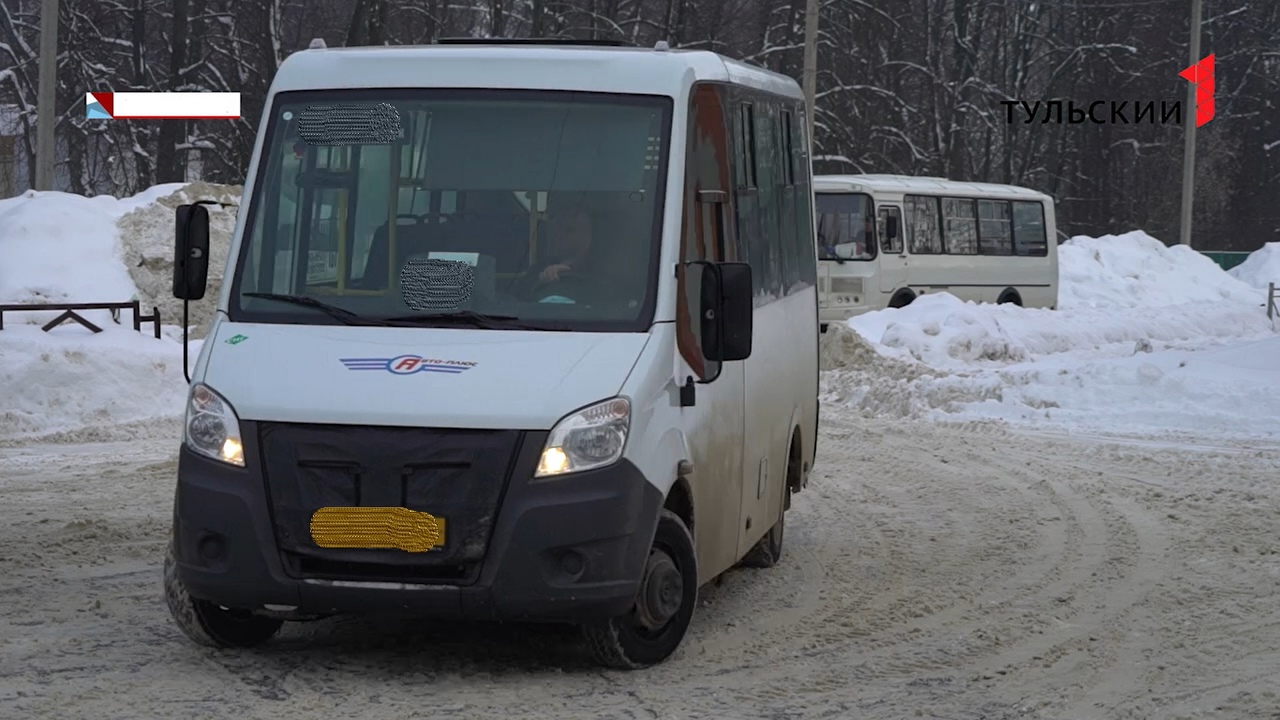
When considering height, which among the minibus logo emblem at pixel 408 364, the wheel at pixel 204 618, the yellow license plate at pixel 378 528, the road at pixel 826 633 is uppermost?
the minibus logo emblem at pixel 408 364

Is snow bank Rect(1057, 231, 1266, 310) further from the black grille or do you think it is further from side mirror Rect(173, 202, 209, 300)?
the black grille

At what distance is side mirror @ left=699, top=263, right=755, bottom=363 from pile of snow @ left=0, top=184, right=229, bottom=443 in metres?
9.96

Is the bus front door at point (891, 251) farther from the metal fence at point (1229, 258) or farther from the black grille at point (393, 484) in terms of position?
the black grille at point (393, 484)

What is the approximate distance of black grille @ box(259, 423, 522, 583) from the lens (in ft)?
22.9

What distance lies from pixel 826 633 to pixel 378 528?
91.8 inches

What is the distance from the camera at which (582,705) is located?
6.93 meters

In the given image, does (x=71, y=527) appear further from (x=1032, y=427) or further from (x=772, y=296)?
(x=1032, y=427)

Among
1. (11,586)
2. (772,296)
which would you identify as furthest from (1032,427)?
(11,586)

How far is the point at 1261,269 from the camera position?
146 feet

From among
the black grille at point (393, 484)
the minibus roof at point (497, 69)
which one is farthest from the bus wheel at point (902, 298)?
the black grille at point (393, 484)

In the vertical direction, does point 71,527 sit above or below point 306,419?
below

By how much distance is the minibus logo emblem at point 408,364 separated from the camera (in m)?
7.17

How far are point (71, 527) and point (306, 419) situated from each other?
178 inches

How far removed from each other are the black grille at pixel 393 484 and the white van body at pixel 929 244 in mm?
23852
